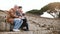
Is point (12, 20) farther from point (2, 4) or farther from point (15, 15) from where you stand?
point (2, 4)

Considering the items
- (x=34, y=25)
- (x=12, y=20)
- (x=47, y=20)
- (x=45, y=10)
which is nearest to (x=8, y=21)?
(x=12, y=20)

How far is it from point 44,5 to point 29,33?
97.4 inches

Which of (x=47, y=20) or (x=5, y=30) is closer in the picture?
(x=5, y=30)

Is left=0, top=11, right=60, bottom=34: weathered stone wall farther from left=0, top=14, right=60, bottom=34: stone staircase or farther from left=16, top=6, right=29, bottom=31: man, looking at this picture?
left=16, top=6, right=29, bottom=31: man

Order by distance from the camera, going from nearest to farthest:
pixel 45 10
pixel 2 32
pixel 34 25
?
pixel 2 32 → pixel 34 25 → pixel 45 10

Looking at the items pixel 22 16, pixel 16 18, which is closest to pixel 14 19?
pixel 16 18

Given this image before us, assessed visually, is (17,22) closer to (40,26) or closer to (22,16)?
(22,16)

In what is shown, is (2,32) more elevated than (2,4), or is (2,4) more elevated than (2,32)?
(2,4)

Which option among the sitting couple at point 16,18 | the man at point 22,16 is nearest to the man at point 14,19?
the sitting couple at point 16,18

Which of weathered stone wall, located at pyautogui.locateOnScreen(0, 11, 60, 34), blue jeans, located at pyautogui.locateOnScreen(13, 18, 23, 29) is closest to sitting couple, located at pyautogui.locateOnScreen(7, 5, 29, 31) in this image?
blue jeans, located at pyautogui.locateOnScreen(13, 18, 23, 29)

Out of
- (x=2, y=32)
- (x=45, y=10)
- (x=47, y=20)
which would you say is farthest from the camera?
(x=45, y=10)

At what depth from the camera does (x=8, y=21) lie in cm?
872

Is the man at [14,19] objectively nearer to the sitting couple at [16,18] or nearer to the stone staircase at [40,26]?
the sitting couple at [16,18]

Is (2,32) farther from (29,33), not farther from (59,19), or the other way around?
(59,19)
